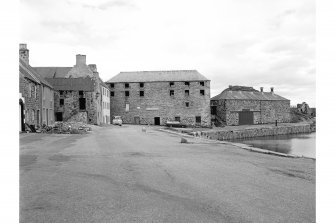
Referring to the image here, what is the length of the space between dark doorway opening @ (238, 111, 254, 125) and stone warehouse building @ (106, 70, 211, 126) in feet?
23.1

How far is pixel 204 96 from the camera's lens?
205 feet

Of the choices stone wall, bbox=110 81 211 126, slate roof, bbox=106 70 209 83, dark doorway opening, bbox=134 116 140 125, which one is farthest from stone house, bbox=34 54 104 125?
slate roof, bbox=106 70 209 83

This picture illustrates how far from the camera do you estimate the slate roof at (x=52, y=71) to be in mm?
62031

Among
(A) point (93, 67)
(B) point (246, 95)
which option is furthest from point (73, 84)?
(B) point (246, 95)

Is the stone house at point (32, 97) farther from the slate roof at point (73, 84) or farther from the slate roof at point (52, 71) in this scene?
the slate roof at point (52, 71)

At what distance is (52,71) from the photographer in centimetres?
6288

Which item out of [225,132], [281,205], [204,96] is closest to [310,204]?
[281,205]

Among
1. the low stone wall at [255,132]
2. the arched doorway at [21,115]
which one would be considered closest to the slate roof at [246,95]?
the low stone wall at [255,132]

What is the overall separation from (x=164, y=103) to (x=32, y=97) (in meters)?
32.5

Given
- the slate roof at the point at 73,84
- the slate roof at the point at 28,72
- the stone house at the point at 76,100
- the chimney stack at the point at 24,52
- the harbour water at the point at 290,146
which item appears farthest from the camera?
the slate roof at the point at 73,84

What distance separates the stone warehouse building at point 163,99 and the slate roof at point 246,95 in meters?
4.66

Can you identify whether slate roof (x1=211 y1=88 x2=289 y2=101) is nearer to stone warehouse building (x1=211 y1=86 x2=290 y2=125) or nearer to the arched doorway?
stone warehouse building (x1=211 y1=86 x2=290 y2=125)

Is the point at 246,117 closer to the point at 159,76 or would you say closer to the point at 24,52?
the point at 159,76

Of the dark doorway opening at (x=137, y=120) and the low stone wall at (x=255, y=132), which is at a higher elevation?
the dark doorway opening at (x=137, y=120)
